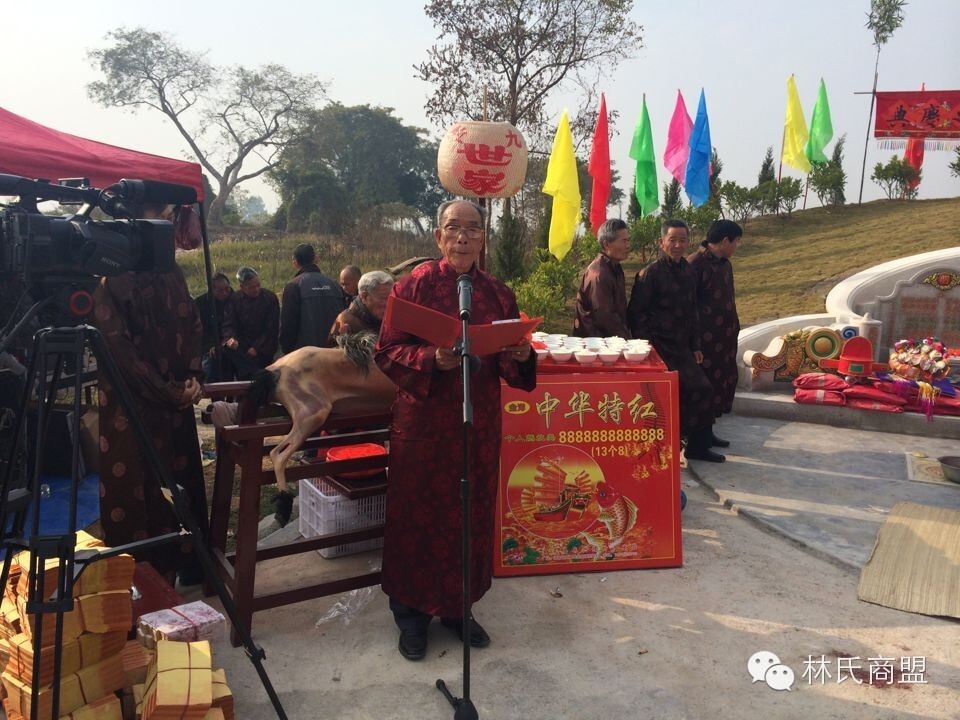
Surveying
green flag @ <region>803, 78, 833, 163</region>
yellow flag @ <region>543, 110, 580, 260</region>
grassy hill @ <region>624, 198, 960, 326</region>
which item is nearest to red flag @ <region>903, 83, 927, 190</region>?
grassy hill @ <region>624, 198, 960, 326</region>

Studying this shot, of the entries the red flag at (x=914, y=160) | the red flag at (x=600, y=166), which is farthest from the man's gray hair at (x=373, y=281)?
the red flag at (x=914, y=160)

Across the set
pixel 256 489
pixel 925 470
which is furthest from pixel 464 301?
pixel 925 470

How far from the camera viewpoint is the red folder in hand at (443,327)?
2.20 m

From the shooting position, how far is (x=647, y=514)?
3.40m

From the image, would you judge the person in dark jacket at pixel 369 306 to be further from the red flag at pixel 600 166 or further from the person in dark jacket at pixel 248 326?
the red flag at pixel 600 166

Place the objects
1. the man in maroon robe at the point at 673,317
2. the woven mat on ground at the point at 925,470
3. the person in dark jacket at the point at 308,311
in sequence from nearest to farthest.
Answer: the woven mat on ground at the point at 925,470 < the man in maroon robe at the point at 673,317 < the person in dark jacket at the point at 308,311

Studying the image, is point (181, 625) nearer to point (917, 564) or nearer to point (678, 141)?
point (917, 564)

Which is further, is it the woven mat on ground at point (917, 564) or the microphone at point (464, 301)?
the woven mat on ground at point (917, 564)

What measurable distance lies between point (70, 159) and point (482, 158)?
322 centimetres

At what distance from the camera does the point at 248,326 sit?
652 centimetres

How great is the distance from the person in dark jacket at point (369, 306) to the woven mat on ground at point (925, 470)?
377 cm

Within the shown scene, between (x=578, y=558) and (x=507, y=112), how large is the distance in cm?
1385

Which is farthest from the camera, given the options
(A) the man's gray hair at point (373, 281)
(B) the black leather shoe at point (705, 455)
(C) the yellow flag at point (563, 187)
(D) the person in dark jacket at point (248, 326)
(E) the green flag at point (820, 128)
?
(E) the green flag at point (820, 128)

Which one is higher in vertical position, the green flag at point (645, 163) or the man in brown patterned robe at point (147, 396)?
the green flag at point (645, 163)
